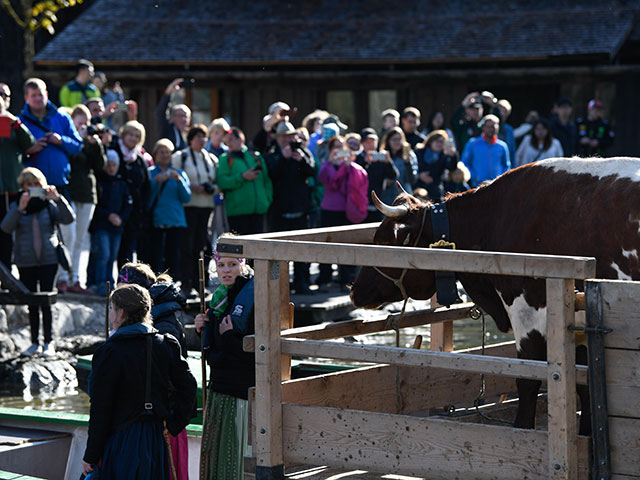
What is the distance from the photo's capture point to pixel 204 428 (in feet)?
22.9

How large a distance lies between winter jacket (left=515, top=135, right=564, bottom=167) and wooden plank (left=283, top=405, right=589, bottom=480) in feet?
41.3

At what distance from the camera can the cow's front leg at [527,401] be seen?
634 cm

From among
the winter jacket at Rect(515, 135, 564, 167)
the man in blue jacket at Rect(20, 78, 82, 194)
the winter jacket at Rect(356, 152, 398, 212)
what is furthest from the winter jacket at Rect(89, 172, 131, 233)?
the winter jacket at Rect(515, 135, 564, 167)

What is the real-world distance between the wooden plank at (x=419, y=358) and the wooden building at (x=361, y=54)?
19023 mm

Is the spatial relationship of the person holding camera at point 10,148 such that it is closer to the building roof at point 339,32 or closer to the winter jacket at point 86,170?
the winter jacket at point 86,170

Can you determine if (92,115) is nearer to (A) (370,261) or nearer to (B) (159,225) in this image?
(B) (159,225)

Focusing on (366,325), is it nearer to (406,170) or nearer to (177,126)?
(177,126)

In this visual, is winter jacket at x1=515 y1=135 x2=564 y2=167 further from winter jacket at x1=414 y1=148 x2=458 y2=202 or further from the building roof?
the building roof

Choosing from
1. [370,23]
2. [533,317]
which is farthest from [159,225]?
[370,23]

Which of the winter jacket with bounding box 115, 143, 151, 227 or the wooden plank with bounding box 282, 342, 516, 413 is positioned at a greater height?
the winter jacket with bounding box 115, 143, 151, 227

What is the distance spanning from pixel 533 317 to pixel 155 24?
23008 millimetres

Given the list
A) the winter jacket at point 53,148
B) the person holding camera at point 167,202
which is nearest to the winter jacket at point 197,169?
the person holding camera at point 167,202

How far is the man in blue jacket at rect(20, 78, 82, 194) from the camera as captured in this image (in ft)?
41.4

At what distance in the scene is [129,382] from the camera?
6.15 meters
